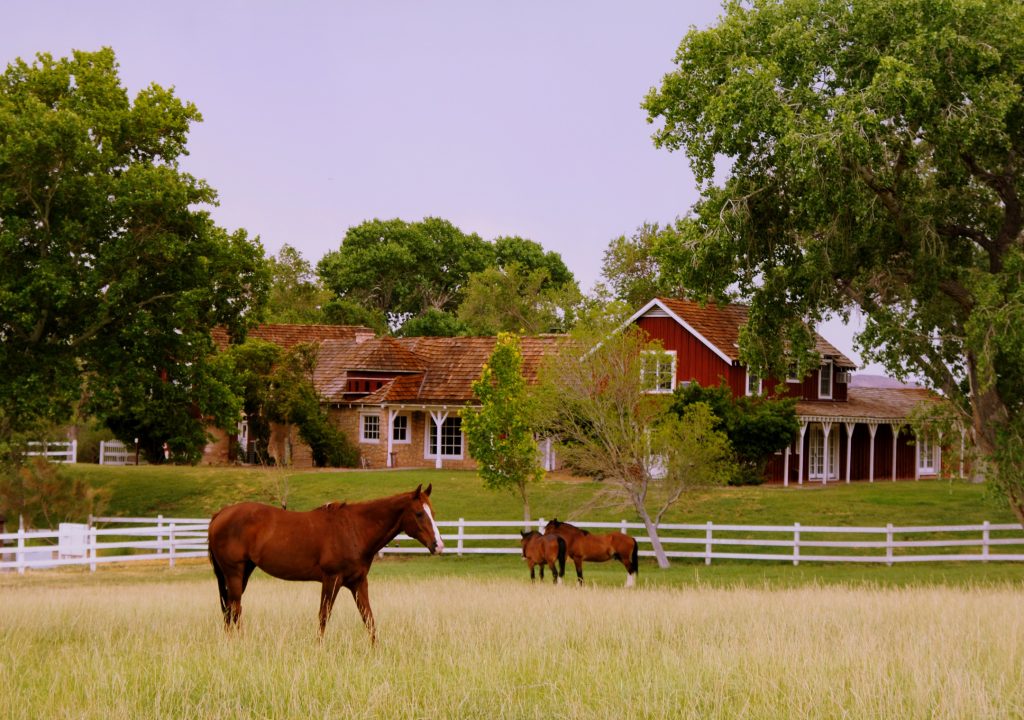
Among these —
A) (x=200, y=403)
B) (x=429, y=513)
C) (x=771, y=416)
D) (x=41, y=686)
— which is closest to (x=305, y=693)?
(x=41, y=686)

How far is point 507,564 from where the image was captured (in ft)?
102

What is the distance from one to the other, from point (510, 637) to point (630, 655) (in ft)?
4.82

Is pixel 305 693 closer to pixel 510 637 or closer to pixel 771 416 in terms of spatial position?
pixel 510 637

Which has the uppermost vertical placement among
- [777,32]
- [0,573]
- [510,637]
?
A: [777,32]

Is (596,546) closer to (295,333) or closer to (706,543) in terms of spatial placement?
(706,543)

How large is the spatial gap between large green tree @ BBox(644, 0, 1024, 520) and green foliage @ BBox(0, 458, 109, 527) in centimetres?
2303

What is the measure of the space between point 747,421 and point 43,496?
2495cm

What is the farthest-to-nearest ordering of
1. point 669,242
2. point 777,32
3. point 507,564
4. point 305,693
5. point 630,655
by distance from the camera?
point 507,564
point 669,242
point 777,32
point 630,655
point 305,693

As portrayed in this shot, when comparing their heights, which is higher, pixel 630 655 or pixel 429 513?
pixel 429 513

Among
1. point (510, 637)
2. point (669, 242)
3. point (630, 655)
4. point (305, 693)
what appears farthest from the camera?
point (669, 242)

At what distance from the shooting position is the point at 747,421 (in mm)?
43344

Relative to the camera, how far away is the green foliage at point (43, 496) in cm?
3634

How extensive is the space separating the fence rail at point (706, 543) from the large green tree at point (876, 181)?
6124 millimetres

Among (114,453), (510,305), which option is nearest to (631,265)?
(510,305)
